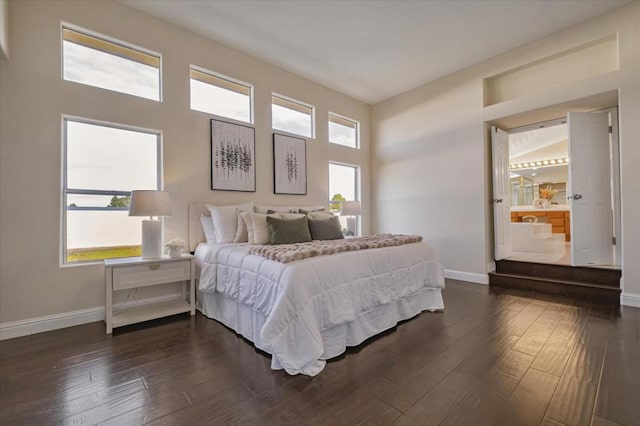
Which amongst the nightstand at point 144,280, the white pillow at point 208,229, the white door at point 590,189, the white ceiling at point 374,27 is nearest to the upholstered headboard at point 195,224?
the white pillow at point 208,229

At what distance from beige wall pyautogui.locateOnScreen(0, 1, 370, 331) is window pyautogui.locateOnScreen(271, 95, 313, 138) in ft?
3.20

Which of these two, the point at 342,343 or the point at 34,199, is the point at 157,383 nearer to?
the point at 342,343

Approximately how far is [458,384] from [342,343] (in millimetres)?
777

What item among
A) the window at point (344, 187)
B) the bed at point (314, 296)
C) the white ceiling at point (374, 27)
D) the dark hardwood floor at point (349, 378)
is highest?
the white ceiling at point (374, 27)

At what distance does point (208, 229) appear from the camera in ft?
11.0

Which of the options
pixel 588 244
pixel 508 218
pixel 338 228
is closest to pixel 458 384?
pixel 338 228

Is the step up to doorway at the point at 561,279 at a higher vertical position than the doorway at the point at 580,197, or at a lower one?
lower

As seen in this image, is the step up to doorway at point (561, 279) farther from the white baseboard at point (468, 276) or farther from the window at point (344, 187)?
the window at point (344, 187)

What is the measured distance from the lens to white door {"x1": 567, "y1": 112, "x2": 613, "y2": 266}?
357 cm

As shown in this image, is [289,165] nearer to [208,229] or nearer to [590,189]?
[208,229]

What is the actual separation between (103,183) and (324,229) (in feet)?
7.83

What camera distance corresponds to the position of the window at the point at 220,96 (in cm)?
356

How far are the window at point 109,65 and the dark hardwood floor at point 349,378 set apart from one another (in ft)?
7.94

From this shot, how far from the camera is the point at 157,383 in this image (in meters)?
1.71
